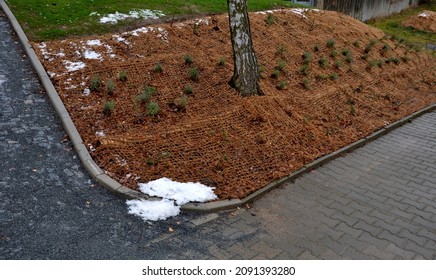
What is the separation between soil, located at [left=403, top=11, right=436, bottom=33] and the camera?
21.0 metres

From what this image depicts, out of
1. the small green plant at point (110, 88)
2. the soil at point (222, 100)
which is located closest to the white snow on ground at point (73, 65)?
the soil at point (222, 100)

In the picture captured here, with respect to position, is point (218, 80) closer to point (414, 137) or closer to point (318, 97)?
point (318, 97)

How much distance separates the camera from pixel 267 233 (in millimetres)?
5051

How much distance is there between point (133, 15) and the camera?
1098 centimetres

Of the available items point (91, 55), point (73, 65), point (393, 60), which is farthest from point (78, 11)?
point (393, 60)

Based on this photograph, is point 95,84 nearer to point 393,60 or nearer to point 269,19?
point 269,19

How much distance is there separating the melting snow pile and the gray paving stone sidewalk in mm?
146

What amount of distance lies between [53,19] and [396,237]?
912 centimetres

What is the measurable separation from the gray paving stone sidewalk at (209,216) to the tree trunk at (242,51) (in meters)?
2.16

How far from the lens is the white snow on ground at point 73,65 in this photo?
8094 millimetres

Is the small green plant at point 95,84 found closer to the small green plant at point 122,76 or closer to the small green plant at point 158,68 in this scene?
the small green plant at point 122,76

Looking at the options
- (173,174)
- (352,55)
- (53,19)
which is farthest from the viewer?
(352,55)

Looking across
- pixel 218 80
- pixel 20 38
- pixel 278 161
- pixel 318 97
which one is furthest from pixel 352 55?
pixel 20 38

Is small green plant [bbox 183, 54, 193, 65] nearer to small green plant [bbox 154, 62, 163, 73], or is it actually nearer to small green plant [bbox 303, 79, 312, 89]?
small green plant [bbox 154, 62, 163, 73]
